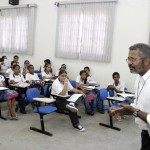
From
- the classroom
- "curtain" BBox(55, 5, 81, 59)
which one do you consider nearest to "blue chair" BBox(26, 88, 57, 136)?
the classroom

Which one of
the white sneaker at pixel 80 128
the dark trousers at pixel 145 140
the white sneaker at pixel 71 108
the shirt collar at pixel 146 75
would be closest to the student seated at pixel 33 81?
the white sneaker at pixel 71 108

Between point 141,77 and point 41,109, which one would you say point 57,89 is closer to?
point 41,109

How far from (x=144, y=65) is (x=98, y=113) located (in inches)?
156

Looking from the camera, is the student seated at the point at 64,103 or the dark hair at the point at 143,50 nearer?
the dark hair at the point at 143,50

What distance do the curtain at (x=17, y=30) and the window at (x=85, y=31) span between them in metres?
1.15

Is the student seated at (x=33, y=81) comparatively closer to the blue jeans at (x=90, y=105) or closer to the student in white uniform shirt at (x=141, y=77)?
the blue jeans at (x=90, y=105)

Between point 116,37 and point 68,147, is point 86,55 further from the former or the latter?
point 68,147

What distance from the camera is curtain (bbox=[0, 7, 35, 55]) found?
7723 mm

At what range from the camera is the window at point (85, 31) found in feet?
20.5

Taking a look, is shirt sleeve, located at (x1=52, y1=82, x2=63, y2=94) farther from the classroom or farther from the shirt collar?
the shirt collar

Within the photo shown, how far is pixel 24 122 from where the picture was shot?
4266mm

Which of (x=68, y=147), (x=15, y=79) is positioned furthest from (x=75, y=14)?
(x=68, y=147)

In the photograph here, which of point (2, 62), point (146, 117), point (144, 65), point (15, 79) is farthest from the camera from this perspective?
point (2, 62)

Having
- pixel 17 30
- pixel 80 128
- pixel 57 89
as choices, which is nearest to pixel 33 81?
pixel 57 89
